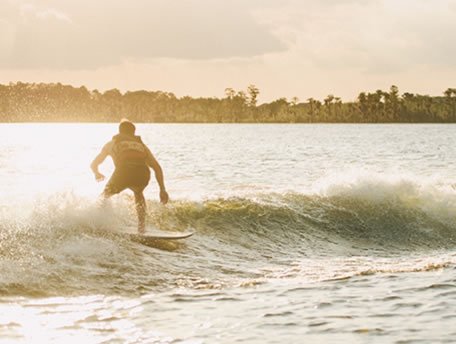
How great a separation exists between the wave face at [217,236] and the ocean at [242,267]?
4 centimetres

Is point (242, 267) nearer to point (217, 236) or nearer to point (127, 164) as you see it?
point (127, 164)

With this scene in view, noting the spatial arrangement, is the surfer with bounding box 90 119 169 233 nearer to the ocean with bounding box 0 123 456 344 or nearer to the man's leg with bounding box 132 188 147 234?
the man's leg with bounding box 132 188 147 234

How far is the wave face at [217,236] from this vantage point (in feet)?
38.4

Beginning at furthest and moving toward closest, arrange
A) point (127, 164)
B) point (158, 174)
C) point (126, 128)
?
1. point (158, 174)
2. point (126, 128)
3. point (127, 164)

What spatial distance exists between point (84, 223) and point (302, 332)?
23.1 feet

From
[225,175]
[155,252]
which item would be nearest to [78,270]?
[155,252]

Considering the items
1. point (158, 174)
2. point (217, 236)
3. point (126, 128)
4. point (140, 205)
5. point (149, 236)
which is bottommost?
point (217, 236)

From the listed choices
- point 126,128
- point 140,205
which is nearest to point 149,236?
point 140,205

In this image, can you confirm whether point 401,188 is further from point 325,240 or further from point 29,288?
point 29,288

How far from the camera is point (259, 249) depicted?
15.8 m

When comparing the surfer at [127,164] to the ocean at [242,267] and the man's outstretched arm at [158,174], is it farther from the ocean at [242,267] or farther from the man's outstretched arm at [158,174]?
the ocean at [242,267]

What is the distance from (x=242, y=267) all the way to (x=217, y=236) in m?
3.16

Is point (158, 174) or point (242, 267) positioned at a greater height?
point (158, 174)

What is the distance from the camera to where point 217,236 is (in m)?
16.5
